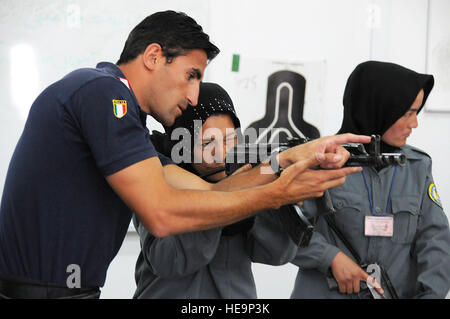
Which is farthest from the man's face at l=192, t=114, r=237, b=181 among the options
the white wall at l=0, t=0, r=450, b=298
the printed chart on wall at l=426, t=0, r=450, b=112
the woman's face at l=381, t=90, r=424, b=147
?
the printed chart on wall at l=426, t=0, r=450, b=112

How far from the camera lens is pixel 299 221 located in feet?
3.66

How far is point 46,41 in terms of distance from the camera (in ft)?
7.27

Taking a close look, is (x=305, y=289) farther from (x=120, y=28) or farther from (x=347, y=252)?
(x=120, y=28)

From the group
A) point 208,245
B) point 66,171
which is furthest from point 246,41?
point 66,171

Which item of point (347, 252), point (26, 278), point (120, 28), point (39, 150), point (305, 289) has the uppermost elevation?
point (120, 28)

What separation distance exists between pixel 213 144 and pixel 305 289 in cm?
52

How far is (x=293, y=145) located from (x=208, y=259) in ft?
1.19

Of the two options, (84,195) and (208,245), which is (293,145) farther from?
A: (84,195)

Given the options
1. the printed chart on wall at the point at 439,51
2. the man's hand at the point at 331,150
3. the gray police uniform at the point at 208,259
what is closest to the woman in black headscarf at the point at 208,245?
the gray police uniform at the point at 208,259

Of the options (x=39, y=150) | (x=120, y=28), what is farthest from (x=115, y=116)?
(x=120, y=28)

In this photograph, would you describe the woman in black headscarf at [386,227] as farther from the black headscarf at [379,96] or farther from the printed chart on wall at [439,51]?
the printed chart on wall at [439,51]

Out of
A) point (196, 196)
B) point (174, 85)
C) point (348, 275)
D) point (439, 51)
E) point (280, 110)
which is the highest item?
point (439, 51)

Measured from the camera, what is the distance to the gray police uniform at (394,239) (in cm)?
133

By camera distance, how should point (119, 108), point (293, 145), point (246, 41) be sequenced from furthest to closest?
point (246, 41)
point (293, 145)
point (119, 108)
